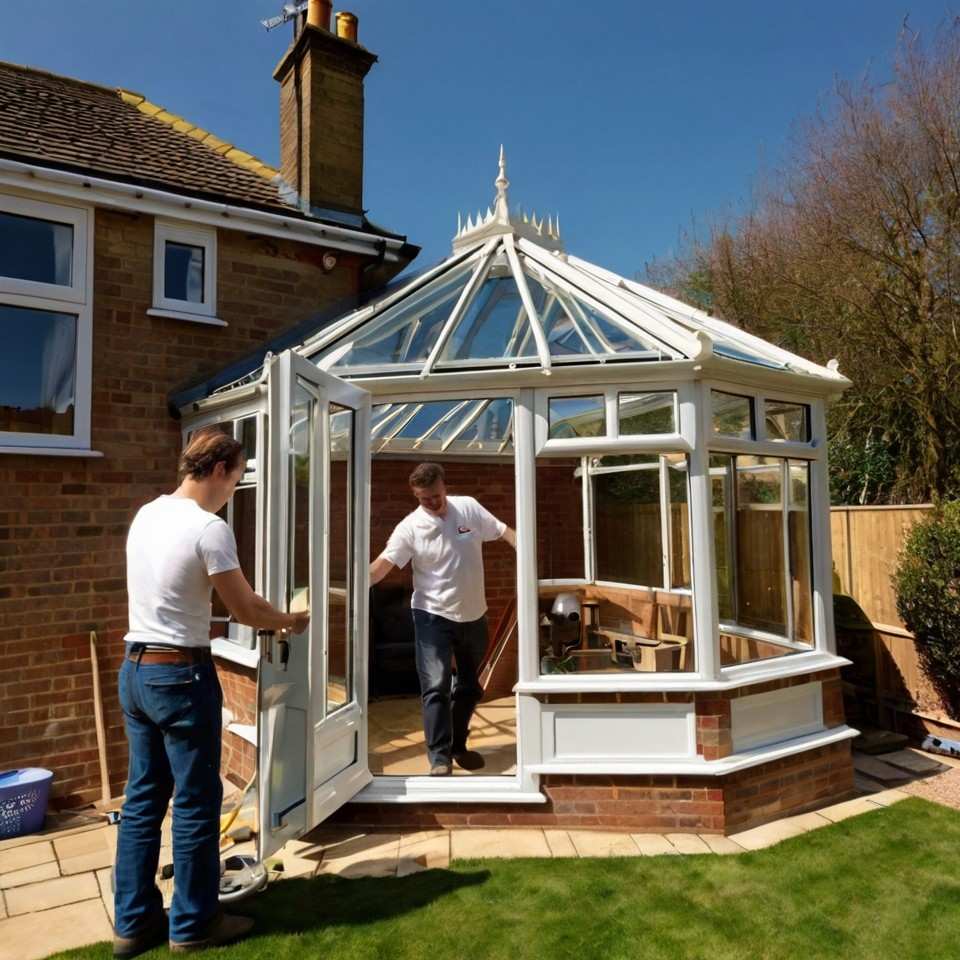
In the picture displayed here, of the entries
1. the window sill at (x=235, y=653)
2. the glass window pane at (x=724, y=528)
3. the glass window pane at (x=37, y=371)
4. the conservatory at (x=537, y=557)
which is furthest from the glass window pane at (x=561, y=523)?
the glass window pane at (x=37, y=371)

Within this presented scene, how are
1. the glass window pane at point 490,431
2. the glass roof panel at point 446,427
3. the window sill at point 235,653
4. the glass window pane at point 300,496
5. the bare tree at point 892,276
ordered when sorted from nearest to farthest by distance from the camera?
the glass window pane at point 300,496 < the window sill at point 235,653 < the glass roof panel at point 446,427 < the glass window pane at point 490,431 < the bare tree at point 892,276

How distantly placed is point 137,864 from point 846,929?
308cm

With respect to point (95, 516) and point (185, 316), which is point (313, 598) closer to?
point (95, 516)

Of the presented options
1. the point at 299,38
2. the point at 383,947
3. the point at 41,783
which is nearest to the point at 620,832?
the point at 383,947

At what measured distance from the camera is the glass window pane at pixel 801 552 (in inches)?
196

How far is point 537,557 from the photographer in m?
4.82

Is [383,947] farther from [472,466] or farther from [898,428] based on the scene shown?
[898,428]

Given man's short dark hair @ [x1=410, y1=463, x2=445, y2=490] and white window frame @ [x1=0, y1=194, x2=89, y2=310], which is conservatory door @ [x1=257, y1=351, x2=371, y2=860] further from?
white window frame @ [x1=0, y1=194, x2=89, y2=310]

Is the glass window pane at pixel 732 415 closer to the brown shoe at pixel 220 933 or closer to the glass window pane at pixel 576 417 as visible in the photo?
the glass window pane at pixel 576 417

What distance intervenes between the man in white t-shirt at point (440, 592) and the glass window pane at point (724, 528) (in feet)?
5.78

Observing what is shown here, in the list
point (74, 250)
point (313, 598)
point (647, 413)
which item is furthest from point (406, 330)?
point (74, 250)

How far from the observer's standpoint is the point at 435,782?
435 centimetres

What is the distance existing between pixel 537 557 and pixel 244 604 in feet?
7.37

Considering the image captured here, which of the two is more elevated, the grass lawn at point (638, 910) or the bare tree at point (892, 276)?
the bare tree at point (892, 276)
